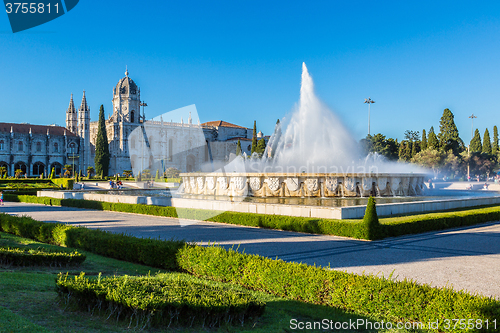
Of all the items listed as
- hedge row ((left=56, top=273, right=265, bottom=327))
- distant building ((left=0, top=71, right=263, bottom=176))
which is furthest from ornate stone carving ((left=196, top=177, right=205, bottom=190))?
distant building ((left=0, top=71, right=263, bottom=176))

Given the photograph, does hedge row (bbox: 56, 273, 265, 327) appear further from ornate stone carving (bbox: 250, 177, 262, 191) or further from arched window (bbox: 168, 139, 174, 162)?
arched window (bbox: 168, 139, 174, 162)

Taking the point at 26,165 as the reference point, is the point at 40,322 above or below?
below

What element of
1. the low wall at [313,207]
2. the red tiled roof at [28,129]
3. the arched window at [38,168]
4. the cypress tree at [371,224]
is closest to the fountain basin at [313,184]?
the low wall at [313,207]

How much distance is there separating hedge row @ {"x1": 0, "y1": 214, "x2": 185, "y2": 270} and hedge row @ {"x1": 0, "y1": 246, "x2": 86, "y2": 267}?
92 cm

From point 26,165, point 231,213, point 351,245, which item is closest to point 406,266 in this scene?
point 351,245

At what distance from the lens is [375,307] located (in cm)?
416

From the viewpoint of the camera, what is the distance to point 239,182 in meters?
18.0

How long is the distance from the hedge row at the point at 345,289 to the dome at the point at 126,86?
66378 millimetres

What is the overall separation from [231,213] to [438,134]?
170 feet

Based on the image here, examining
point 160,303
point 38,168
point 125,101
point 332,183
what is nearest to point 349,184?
point 332,183

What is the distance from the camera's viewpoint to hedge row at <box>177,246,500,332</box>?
3.69 metres

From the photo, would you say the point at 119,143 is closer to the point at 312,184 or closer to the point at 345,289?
the point at 312,184

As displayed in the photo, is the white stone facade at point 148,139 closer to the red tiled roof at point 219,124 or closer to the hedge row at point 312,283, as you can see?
the red tiled roof at point 219,124

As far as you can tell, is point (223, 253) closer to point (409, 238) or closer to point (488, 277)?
point (488, 277)
